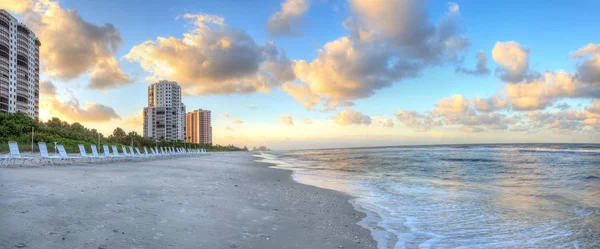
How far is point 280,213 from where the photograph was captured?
5.78 m

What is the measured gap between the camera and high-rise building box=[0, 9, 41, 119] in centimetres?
8581

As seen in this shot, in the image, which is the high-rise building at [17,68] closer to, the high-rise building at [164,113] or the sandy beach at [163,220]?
the high-rise building at [164,113]

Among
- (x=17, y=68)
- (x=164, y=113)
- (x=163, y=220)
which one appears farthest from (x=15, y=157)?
(x=164, y=113)

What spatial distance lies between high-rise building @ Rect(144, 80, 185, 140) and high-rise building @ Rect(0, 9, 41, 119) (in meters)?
63.0

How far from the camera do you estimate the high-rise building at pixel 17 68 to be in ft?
282

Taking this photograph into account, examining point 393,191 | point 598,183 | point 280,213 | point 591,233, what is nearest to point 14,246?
point 280,213

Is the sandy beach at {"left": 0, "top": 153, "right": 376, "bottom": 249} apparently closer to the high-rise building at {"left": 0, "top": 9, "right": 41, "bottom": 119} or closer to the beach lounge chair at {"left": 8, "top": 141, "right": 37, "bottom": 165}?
the beach lounge chair at {"left": 8, "top": 141, "right": 37, "bottom": 165}

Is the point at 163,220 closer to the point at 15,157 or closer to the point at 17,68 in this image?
the point at 15,157

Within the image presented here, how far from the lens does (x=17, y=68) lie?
308 feet

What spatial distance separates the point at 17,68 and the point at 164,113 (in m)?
79.6

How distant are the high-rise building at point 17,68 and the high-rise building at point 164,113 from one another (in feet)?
207

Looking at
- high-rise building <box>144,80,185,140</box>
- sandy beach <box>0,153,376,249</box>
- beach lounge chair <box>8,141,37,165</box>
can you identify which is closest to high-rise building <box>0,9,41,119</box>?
high-rise building <box>144,80,185,140</box>

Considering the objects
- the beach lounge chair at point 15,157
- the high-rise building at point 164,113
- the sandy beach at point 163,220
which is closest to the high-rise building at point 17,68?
the high-rise building at point 164,113

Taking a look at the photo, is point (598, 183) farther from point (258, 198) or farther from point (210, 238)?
point (210, 238)
